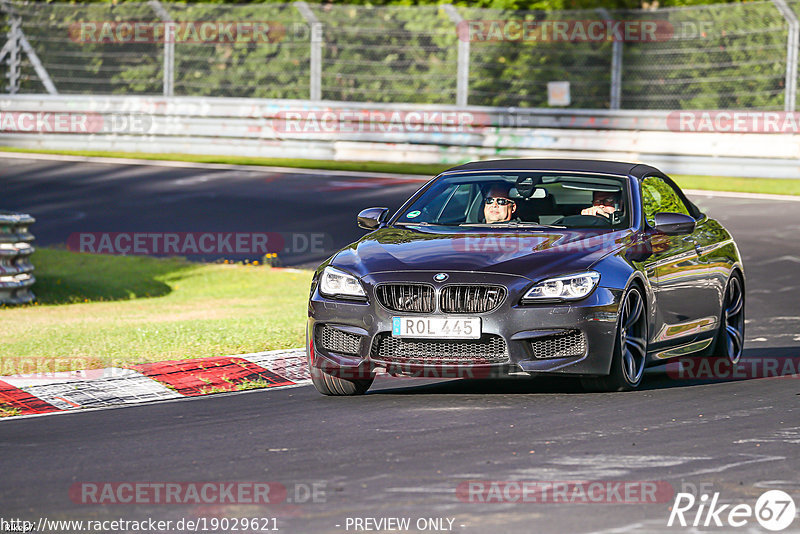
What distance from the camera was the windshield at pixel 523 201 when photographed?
31.7ft

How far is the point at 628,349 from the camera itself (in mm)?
8938

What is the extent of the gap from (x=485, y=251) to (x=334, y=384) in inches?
50.1

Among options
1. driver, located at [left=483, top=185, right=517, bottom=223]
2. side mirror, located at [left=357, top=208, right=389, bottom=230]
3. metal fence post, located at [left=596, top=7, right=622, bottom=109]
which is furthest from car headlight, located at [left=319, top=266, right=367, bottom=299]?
metal fence post, located at [left=596, top=7, right=622, bottom=109]

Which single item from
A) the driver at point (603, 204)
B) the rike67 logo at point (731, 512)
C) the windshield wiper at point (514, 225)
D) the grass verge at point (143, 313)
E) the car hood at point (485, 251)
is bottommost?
the grass verge at point (143, 313)

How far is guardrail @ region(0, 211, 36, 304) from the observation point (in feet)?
49.4

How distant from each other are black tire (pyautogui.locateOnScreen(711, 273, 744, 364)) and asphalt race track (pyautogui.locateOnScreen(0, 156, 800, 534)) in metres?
0.51

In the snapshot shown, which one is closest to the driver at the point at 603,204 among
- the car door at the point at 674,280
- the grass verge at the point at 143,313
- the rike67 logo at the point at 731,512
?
the car door at the point at 674,280

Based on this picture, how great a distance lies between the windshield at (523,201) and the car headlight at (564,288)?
0.97 metres

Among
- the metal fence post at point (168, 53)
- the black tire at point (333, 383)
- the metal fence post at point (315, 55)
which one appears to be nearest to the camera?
the black tire at point (333, 383)

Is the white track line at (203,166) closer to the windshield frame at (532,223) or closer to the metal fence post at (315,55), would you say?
the metal fence post at (315,55)

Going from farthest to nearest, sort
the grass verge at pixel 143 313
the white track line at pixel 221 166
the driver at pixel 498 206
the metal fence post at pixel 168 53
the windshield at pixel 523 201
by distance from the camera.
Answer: the metal fence post at pixel 168 53 → the white track line at pixel 221 166 → the grass verge at pixel 143 313 → the driver at pixel 498 206 → the windshield at pixel 523 201

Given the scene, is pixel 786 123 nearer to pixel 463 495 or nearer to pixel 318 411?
pixel 318 411

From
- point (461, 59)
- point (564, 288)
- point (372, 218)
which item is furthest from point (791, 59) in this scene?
point (564, 288)

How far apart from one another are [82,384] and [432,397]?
2.34m
